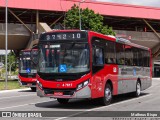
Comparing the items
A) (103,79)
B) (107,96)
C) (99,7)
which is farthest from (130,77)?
(99,7)

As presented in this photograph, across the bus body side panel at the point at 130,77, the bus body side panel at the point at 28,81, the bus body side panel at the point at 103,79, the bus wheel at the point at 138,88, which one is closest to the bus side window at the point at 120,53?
the bus body side panel at the point at 130,77

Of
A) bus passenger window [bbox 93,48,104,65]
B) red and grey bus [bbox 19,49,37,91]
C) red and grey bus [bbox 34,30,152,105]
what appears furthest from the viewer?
red and grey bus [bbox 19,49,37,91]

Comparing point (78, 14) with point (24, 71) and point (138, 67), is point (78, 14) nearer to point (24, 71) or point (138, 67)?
point (24, 71)

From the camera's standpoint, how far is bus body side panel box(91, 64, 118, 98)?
14.0 meters

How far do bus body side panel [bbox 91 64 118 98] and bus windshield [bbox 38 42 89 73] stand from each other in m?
0.73

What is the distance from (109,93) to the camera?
15.5 meters

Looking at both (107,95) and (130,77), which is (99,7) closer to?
(130,77)

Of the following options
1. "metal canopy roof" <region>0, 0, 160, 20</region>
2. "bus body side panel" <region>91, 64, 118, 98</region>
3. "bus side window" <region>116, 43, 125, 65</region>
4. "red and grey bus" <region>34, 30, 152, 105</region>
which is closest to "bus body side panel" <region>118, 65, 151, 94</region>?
"bus side window" <region>116, 43, 125, 65</region>

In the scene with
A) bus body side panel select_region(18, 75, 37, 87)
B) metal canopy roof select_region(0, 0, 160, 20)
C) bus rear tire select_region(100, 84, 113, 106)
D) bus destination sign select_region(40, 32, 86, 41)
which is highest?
metal canopy roof select_region(0, 0, 160, 20)

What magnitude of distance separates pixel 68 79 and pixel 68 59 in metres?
0.75

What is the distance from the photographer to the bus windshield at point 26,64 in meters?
27.7

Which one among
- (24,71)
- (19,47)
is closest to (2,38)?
(19,47)

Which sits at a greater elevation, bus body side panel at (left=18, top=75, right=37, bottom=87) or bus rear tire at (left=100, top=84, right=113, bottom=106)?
bus body side panel at (left=18, top=75, right=37, bottom=87)

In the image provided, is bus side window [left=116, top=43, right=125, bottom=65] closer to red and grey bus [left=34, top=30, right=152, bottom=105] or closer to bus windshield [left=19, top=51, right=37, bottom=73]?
red and grey bus [left=34, top=30, right=152, bottom=105]
